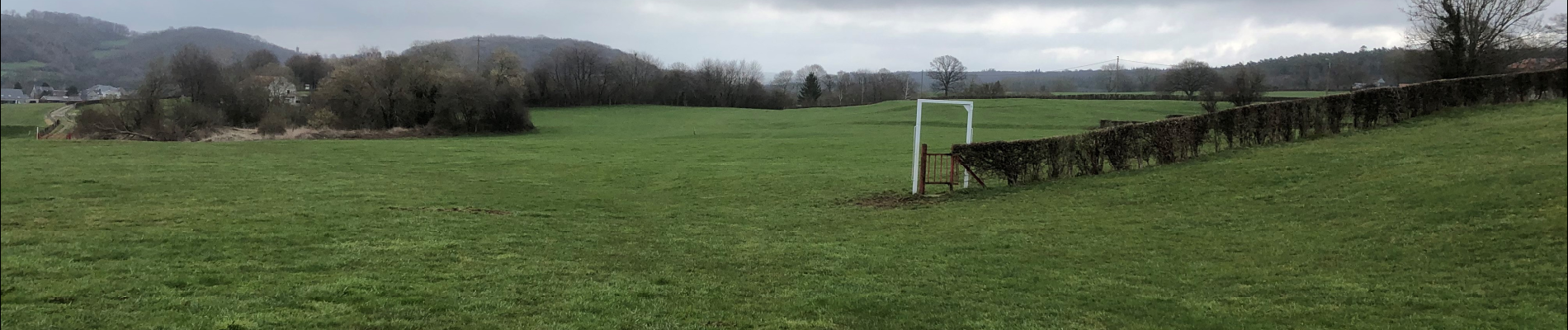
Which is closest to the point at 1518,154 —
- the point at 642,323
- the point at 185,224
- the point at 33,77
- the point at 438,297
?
the point at 642,323

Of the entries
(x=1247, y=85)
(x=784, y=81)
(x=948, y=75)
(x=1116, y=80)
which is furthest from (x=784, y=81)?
(x=1247, y=85)

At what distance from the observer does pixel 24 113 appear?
2.78m

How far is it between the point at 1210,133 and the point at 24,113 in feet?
63.3

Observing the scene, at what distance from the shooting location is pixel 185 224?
33.7ft

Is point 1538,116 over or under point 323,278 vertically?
over

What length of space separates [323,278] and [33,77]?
5179mm

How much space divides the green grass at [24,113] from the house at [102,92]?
0.14 m

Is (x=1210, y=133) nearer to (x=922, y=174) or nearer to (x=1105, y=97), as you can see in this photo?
(x=922, y=174)

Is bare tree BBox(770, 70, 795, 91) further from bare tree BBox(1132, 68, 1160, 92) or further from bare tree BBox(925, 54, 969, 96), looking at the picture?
bare tree BBox(1132, 68, 1160, 92)

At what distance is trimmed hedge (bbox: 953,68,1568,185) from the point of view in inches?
652

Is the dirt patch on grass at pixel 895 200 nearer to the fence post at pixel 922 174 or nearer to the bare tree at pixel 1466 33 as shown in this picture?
the fence post at pixel 922 174

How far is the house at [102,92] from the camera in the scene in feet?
11.9

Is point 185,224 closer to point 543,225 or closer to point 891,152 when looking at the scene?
point 543,225

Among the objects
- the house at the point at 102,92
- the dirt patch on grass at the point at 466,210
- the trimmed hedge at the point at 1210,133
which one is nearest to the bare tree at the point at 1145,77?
the trimmed hedge at the point at 1210,133
